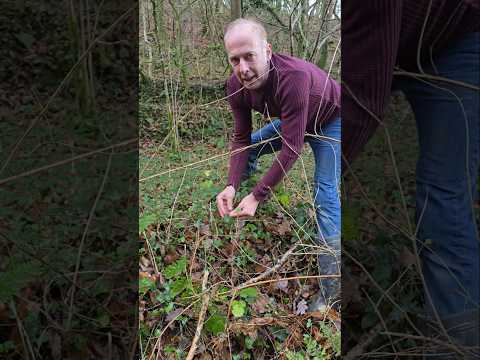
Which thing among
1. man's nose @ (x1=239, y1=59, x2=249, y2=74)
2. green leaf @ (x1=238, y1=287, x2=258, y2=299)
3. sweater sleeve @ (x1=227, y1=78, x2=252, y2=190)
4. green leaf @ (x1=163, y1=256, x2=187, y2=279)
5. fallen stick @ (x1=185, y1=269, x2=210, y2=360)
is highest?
man's nose @ (x1=239, y1=59, x2=249, y2=74)

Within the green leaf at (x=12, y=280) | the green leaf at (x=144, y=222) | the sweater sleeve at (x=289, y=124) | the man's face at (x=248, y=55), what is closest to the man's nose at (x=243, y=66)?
the man's face at (x=248, y=55)

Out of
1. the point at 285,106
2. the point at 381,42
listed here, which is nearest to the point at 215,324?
the point at 285,106

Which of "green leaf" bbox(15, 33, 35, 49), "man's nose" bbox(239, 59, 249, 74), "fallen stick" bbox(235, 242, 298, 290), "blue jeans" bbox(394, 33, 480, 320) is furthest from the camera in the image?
"green leaf" bbox(15, 33, 35, 49)

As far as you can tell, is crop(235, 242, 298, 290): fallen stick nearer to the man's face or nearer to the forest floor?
the forest floor

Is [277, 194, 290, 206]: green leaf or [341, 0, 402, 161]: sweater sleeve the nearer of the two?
[341, 0, 402, 161]: sweater sleeve

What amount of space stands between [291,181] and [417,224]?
411 millimetres

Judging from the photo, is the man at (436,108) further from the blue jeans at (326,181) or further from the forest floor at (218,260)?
the forest floor at (218,260)

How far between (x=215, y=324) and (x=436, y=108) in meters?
0.94

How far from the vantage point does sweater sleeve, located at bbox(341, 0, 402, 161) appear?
1285 mm

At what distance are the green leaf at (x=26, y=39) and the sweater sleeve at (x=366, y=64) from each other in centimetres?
181

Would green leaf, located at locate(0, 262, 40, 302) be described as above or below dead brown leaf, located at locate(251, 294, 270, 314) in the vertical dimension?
above

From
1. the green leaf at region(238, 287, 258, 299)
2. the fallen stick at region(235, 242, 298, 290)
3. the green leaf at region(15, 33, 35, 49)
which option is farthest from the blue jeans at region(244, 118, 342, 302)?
the green leaf at region(15, 33, 35, 49)

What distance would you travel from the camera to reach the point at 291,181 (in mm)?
1580

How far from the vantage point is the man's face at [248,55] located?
4.87 ft
